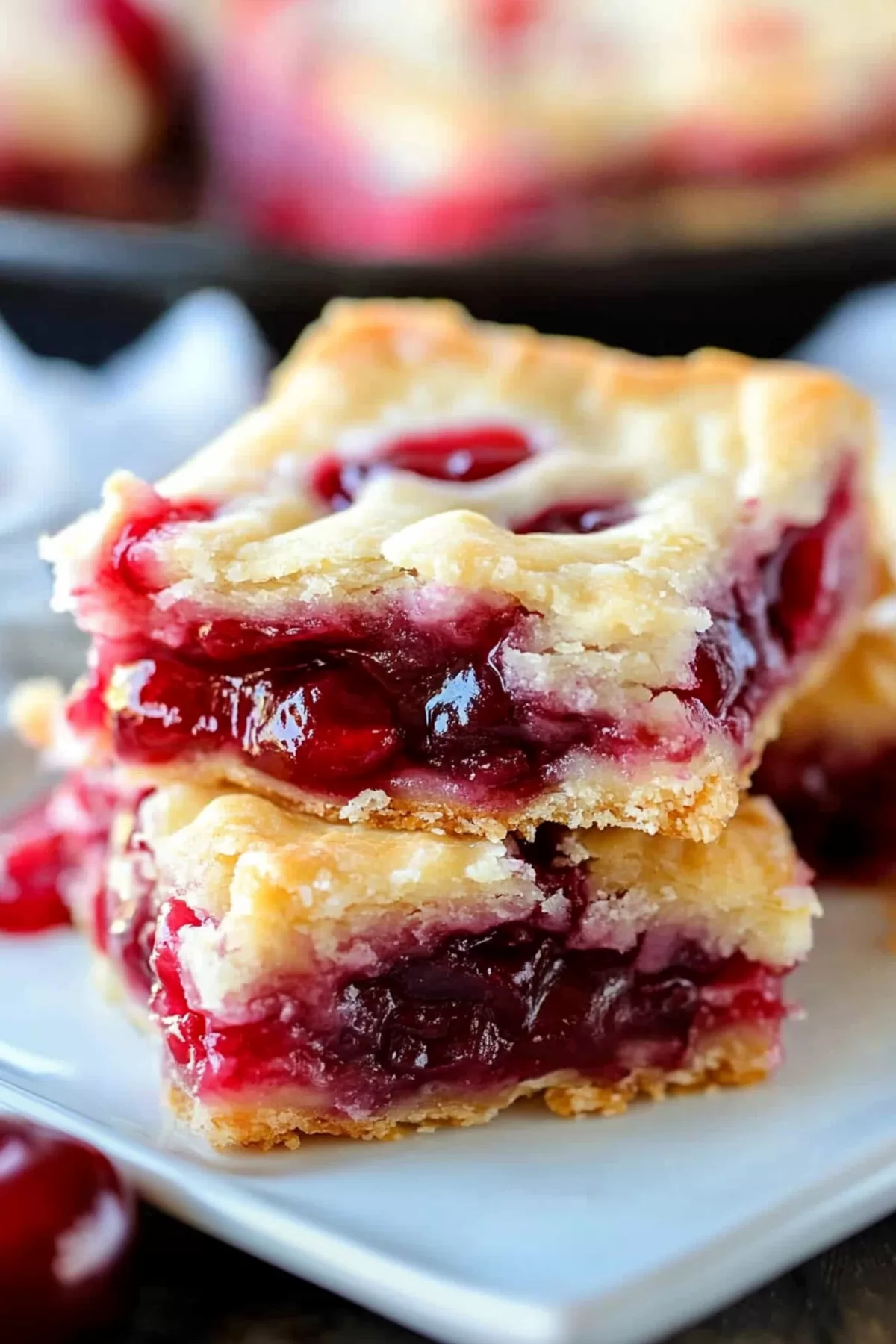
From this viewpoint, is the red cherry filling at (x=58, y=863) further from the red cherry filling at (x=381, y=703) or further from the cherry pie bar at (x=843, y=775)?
the cherry pie bar at (x=843, y=775)

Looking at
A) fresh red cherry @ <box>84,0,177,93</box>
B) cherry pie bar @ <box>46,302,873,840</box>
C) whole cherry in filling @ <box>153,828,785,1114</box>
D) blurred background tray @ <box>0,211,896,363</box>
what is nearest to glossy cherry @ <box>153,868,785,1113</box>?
whole cherry in filling @ <box>153,828,785,1114</box>

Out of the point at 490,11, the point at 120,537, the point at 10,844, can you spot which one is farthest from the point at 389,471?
the point at 490,11

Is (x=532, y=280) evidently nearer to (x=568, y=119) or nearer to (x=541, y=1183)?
(x=568, y=119)

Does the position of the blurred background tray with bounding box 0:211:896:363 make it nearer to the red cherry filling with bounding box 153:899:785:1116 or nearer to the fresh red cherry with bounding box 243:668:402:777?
the fresh red cherry with bounding box 243:668:402:777

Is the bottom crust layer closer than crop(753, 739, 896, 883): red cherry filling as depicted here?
Yes

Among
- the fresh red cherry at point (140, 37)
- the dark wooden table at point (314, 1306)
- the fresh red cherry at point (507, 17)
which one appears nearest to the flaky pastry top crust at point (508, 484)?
the dark wooden table at point (314, 1306)

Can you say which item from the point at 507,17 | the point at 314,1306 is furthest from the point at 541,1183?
the point at 507,17
